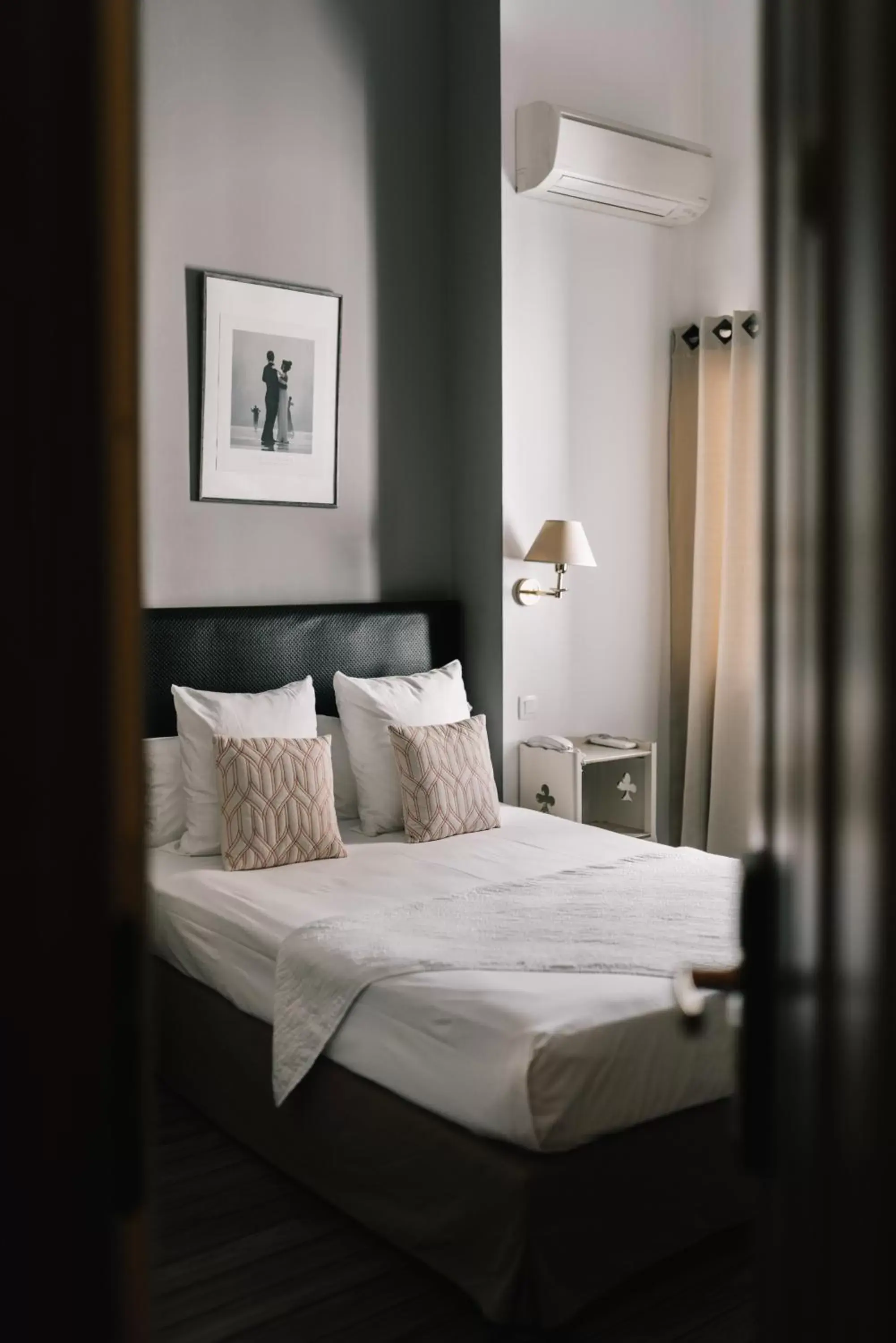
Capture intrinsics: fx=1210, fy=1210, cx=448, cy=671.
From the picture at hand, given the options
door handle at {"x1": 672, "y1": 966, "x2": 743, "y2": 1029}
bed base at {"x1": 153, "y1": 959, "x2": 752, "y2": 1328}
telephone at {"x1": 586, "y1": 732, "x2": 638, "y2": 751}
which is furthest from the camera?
telephone at {"x1": 586, "y1": 732, "x2": 638, "y2": 751}

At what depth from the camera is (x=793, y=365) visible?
0.79 metres

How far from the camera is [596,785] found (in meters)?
4.80

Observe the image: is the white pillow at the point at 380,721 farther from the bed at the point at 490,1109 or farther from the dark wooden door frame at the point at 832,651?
the dark wooden door frame at the point at 832,651

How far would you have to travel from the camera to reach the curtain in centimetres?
461

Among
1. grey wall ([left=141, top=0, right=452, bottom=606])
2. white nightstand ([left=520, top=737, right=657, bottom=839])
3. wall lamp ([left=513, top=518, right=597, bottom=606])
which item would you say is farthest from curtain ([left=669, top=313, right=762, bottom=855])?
grey wall ([left=141, top=0, right=452, bottom=606])

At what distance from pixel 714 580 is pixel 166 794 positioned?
2.35 metres

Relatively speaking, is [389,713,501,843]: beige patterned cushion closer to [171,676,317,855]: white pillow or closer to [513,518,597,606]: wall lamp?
[171,676,317,855]: white pillow

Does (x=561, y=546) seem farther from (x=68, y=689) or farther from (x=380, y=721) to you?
(x=68, y=689)

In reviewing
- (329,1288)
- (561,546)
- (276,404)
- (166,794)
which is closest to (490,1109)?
(329,1288)

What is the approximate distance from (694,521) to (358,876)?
231cm

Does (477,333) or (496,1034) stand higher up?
(477,333)

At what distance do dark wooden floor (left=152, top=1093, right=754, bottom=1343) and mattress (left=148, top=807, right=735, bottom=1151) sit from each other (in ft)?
1.15

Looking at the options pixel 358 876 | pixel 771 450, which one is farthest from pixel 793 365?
pixel 358 876

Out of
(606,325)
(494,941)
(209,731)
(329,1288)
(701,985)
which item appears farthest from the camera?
(606,325)
